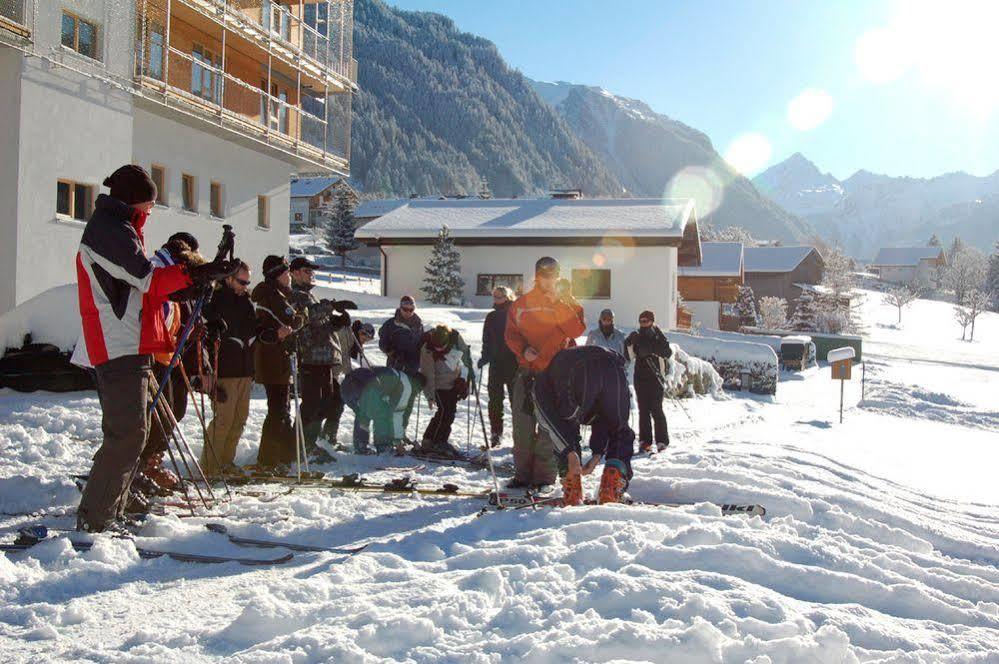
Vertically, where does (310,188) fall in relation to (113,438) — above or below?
above

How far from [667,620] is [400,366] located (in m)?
5.08

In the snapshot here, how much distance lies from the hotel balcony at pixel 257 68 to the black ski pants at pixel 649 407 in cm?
1119

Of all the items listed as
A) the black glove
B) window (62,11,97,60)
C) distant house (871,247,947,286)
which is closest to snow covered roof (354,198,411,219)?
window (62,11,97,60)

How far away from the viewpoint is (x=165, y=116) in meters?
15.8

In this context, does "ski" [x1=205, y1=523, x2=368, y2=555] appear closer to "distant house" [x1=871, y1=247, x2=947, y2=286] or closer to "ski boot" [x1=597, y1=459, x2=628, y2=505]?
"ski boot" [x1=597, y1=459, x2=628, y2=505]

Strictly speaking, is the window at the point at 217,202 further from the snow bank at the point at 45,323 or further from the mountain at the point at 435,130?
the mountain at the point at 435,130

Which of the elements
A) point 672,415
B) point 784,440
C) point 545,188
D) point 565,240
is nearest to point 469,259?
point 565,240

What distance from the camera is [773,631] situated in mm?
3135

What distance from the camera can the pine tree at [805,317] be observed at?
4525cm

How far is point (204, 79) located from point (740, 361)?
13692 mm

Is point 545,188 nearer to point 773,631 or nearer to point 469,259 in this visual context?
point 469,259

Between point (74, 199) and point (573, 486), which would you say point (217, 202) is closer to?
point (74, 199)

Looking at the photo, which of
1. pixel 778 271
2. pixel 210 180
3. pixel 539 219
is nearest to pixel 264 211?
pixel 210 180

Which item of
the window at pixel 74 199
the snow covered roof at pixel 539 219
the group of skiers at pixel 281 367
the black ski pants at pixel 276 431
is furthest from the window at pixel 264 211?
the black ski pants at pixel 276 431
